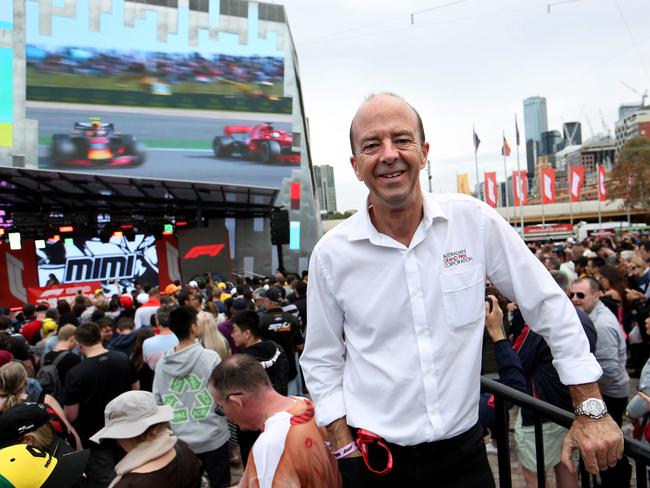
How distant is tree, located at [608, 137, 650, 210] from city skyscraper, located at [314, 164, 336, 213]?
91.5m

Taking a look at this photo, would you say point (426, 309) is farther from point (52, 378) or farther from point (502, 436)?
point (52, 378)

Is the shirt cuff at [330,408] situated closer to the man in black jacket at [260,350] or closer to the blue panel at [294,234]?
the man in black jacket at [260,350]

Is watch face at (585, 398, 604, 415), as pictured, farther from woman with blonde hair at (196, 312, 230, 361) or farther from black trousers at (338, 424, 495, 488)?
woman with blonde hair at (196, 312, 230, 361)

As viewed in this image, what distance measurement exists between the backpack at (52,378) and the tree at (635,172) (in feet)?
135

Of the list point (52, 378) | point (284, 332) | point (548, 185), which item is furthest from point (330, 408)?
point (548, 185)

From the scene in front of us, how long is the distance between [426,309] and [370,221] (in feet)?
1.21

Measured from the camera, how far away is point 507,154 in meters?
38.7

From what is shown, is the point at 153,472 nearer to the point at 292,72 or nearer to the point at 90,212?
the point at 292,72

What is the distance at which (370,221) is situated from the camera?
5.73ft

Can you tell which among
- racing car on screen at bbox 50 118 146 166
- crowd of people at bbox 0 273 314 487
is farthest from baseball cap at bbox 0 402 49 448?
racing car on screen at bbox 50 118 146 166

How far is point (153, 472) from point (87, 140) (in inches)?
620

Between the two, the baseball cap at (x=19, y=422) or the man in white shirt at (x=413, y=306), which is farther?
the baseball cap at (x=19, y=422)

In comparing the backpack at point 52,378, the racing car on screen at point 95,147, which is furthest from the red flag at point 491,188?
the backpack at point 52,378

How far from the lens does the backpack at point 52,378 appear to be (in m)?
4.72
